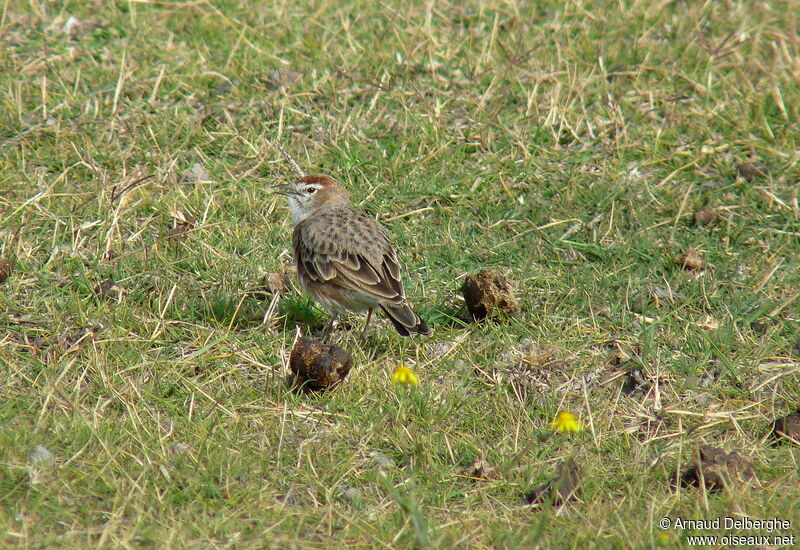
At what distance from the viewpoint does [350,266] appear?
695 cm

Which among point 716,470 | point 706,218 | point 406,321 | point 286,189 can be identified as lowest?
point 286,189

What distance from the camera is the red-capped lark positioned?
666cm

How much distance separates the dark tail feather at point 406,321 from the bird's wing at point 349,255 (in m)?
0.07

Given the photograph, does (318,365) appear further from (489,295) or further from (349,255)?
(489,295)

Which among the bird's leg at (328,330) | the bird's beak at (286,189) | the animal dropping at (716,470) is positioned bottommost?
the bird's leg at (328,330)

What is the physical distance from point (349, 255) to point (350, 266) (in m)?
0.11

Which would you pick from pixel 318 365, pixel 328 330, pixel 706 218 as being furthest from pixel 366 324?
pixel 706 218

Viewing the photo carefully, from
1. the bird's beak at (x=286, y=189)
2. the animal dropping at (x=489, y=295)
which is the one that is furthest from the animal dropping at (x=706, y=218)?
the bird's beak at (x=286, y=189)

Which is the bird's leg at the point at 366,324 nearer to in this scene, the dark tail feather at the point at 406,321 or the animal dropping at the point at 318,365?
the dark tail feather at the point at 406,321

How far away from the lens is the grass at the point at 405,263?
5.20 meters

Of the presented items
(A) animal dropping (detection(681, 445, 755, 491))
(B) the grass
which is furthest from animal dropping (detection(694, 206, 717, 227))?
(A) animal dropping (detection(681, 445, 755, 491))

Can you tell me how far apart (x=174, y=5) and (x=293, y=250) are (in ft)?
13.7

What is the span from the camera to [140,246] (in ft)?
24.7

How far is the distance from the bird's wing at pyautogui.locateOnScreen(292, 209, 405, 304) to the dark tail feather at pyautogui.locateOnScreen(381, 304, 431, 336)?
7 cm
